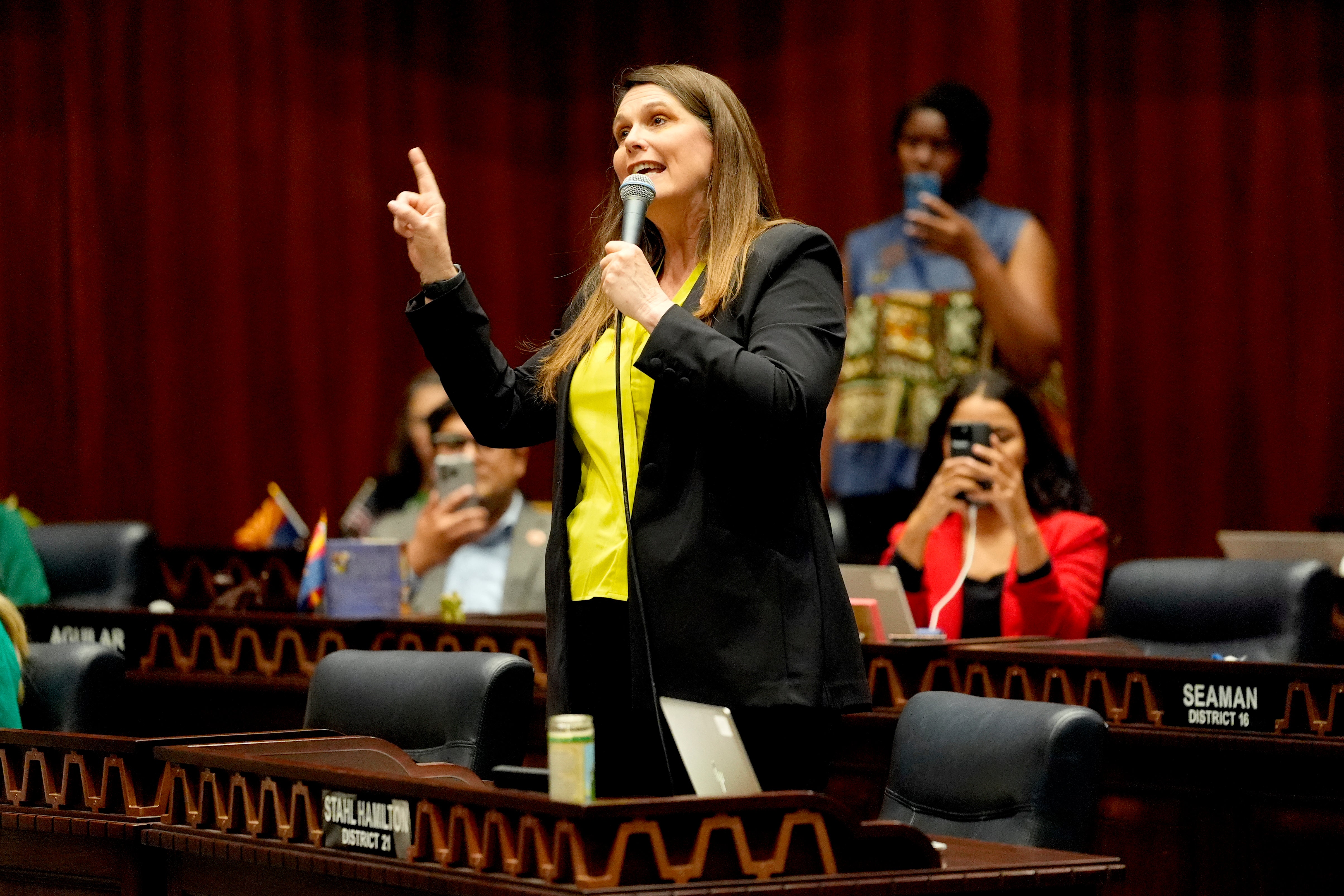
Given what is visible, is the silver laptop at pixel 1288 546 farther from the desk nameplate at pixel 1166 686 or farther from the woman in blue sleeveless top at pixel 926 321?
the woman in blue sleeveless top at pixel 926 321

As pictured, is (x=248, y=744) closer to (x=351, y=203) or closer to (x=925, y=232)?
(x=925, y=232)

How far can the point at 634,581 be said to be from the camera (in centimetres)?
156

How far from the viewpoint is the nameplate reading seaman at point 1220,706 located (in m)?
2.37

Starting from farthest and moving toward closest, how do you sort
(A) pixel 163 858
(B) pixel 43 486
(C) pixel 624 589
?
(B) pixel 43 486, (A) pixel 163 858, (C) pixel 624 589

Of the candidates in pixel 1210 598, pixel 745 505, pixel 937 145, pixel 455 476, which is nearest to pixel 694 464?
pixel 745 505

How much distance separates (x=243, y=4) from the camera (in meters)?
5.42

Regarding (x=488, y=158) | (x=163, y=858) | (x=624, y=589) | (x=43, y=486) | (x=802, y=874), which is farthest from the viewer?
(x=488, y=158)

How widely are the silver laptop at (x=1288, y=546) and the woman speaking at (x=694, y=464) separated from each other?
193 centimetres

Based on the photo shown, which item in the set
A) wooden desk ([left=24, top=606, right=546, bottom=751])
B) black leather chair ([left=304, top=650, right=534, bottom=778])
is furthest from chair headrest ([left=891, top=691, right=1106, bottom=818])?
wooden desk ([left=24, top=606, right=546, bottom=751])

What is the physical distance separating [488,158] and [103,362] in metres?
1.61

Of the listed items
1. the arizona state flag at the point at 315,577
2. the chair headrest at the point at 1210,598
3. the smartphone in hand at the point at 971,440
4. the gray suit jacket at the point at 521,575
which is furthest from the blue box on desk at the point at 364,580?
the chair headrest at the point at 1210,598

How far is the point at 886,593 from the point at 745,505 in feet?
4.60

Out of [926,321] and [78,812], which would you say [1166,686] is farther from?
[926,321]

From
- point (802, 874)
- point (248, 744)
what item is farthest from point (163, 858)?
point (802, 874)
